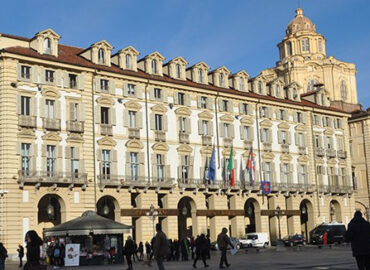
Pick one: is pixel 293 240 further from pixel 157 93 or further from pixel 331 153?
pixel 157 93

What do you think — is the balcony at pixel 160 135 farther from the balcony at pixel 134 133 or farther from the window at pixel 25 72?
the window at pixel 25 72

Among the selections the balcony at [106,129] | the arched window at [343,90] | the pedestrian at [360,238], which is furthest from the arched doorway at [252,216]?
the pedestrian at [360,238]

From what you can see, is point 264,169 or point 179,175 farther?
point 264,169

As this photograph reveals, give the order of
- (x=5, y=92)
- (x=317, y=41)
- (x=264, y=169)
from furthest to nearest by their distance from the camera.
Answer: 1. (x=317, y=41)
2. (x=264, y=169)
3. (x=5, y=92)

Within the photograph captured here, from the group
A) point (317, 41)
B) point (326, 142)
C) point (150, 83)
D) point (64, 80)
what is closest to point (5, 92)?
point (64, 80)

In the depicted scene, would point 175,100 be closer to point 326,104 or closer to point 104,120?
point 104,120

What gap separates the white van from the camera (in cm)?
6069

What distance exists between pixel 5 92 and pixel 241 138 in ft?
86.4

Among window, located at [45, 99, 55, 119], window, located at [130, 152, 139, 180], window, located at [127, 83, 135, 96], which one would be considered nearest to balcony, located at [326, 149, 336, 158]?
window, located at [130, 152, 139, 180]

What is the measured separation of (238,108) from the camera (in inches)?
2598

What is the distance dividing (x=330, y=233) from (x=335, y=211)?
39.1ft

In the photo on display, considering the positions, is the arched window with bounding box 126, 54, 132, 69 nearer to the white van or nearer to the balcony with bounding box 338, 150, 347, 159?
the white van

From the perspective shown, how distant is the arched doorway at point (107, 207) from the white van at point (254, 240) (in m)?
13.8

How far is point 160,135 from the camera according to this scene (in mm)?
58062
